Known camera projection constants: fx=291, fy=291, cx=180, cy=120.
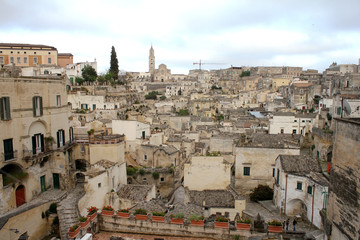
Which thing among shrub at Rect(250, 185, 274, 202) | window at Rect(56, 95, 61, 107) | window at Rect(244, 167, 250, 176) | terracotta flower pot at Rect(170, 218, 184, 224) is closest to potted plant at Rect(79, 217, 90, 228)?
terracotta flower pot at Rect(170, 218, 184, 224)

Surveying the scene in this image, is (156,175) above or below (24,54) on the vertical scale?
below

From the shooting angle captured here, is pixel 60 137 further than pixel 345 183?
Yes

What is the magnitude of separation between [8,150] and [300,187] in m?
20.4

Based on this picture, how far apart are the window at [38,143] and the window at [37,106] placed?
159 centimetres

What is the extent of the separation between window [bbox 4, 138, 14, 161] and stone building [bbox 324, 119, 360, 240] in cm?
1861

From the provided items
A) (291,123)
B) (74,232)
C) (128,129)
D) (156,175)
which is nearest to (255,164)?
(156,175)

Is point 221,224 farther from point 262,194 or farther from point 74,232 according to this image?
point 262,194

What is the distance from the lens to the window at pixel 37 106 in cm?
2073

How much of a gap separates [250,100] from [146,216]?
68594 millimetres

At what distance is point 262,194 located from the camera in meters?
25.1

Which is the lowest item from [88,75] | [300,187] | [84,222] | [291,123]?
[300,187]

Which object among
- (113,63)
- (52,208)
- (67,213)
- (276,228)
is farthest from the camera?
(113,63)

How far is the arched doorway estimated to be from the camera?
1930cm

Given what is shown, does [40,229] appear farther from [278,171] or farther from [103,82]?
[103,82]
